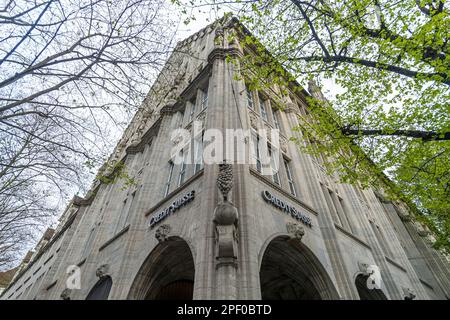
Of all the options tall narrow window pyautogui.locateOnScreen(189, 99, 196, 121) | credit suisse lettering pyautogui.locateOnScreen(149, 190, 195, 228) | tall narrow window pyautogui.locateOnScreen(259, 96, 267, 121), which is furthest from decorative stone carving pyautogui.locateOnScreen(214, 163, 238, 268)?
tall narrow window pyautogui.locateOnScreen(259, 96, 267, 121)

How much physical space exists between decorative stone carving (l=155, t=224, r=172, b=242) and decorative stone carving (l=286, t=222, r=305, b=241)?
16.1 feet

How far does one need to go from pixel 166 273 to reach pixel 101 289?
3734 millimetres

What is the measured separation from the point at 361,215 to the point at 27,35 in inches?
744

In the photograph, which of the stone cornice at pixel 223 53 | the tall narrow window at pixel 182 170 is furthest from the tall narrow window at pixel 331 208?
the stone cornice at pixel 223 53

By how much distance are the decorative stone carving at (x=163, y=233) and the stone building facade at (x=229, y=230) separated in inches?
1.8

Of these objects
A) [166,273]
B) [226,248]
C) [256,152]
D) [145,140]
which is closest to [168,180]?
[166,273]

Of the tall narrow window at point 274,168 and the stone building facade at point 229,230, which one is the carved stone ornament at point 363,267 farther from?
the tall narrow window at point 274,168

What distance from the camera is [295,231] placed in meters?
10.3

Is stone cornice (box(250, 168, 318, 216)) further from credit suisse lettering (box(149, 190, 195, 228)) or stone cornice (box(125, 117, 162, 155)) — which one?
stone cornice (box(125, 117, 162, 155))

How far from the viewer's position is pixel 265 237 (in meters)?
9.21

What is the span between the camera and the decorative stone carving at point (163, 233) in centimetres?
1038

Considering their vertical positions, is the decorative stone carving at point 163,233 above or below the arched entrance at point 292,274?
above

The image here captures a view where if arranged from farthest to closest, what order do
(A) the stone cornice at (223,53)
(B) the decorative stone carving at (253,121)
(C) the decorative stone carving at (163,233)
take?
(A) the stone cornice at (223,53), (B) the decorative stone carving at (253,121), (C) the decorative stone carving at (163,233)

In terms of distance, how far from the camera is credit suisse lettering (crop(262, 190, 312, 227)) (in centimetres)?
1054
